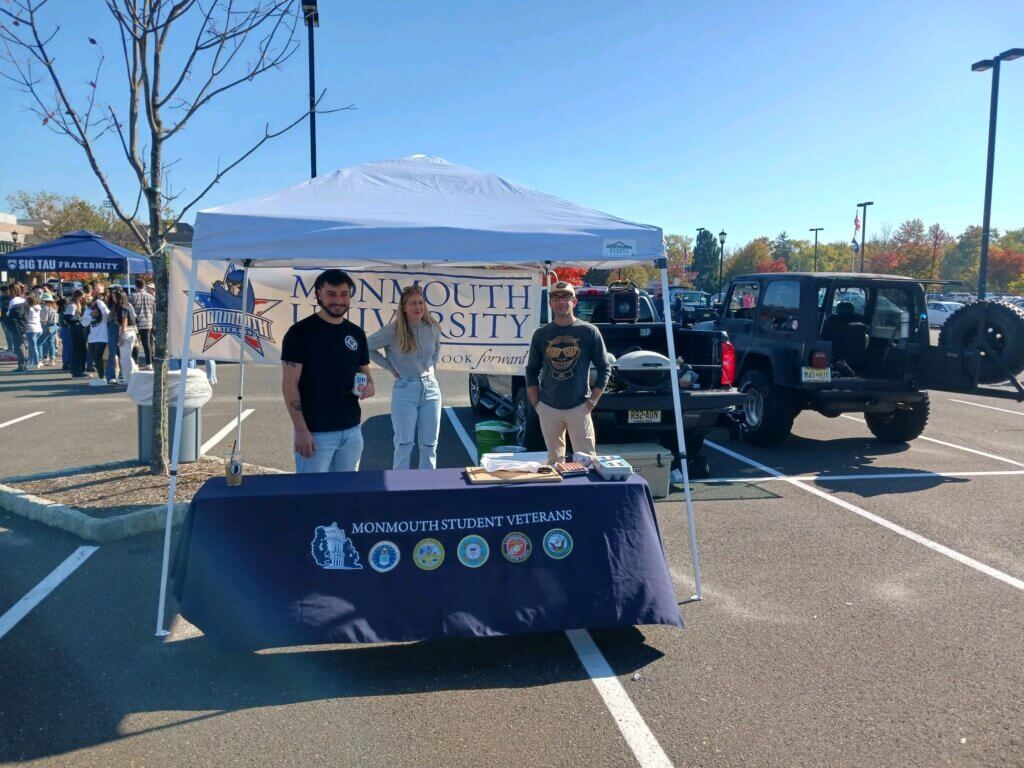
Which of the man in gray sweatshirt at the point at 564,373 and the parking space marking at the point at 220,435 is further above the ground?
the man in gray sweatshirt at the point at 564,373

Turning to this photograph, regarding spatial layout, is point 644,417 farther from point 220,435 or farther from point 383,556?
point 220,435

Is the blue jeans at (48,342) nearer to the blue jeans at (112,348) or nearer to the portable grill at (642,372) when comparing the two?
the blue jeans at (112,348)

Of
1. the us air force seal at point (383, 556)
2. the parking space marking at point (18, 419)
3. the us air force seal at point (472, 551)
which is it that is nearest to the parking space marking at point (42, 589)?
the us air force seal at point (383, 556)

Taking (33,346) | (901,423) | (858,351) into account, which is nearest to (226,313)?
(858,351)

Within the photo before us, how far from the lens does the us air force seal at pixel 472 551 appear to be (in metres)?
3.78

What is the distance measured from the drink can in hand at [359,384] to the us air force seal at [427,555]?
45.4 inches

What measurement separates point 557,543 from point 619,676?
27.6 inches

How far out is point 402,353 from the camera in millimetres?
5383

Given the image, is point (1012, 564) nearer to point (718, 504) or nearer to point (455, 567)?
point (718, 504)

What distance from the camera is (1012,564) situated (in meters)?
5.19

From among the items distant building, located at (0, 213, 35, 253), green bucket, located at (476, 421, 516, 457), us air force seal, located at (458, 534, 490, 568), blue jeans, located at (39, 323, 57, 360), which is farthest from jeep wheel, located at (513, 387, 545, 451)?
distant building, located at (0, 213, 35, 253)

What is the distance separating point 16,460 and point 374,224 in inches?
232

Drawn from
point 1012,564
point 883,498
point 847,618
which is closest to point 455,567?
point 847,618

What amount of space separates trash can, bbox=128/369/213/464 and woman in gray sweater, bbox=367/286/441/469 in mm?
2193
